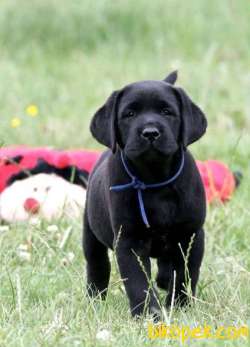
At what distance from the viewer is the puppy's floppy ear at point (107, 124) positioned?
165 inches

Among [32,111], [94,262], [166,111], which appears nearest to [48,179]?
[94,262]

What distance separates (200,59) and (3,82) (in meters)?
2.15

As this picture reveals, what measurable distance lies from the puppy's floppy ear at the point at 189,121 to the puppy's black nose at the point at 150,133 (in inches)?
7.8

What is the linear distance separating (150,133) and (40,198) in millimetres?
2222

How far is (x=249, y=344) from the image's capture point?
11.1ft

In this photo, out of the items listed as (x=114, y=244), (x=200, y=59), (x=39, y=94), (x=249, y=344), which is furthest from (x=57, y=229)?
(x=200, y=59)

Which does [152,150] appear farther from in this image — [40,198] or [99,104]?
[99,104]

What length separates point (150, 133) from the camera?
13.0ft

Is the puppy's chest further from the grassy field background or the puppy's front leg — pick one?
the grassy field background

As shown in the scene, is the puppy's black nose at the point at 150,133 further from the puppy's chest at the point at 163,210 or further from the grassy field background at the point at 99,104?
the grassy field background at the point at 99,104

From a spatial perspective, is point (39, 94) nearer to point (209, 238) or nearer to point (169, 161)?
point (209, 238)

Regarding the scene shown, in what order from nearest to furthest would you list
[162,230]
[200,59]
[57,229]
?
1. [162,230]
2. [57,229]
3. [200,59]

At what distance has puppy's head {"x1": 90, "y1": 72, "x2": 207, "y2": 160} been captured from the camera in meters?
3.99

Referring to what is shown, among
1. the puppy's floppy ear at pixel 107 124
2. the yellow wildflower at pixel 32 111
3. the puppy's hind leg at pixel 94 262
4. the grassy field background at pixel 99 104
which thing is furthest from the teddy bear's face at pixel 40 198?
the yellow wildflower at pixel 32 111
